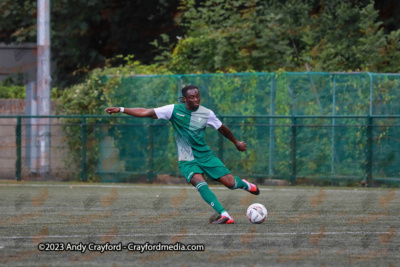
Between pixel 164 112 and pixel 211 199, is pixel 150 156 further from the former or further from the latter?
pixel 211 199

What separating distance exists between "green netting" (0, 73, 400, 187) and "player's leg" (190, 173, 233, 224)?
832 cm

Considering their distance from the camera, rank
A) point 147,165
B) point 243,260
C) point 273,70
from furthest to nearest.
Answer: point 273,70, point 147,165, point 243,260

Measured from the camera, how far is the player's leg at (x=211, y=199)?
9.68m

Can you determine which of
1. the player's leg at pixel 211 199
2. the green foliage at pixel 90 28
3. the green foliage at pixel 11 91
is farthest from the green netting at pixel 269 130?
the player's leg at pixel 211 199

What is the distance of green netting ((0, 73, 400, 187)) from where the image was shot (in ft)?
58.8

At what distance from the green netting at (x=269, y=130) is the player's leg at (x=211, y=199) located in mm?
8319

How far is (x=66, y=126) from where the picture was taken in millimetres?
19734

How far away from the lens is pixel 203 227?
9.35 m

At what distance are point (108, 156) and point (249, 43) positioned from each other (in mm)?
5088

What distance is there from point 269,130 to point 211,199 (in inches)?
346

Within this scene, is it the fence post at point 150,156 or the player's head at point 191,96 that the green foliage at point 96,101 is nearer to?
the fence post at point 150,156

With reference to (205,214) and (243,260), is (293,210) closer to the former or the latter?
(205,214)

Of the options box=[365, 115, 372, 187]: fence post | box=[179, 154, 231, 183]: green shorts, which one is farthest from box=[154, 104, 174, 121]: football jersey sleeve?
box=[365, 115, 372, 187]: fence post

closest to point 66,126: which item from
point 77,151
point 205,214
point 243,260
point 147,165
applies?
point 77,151
